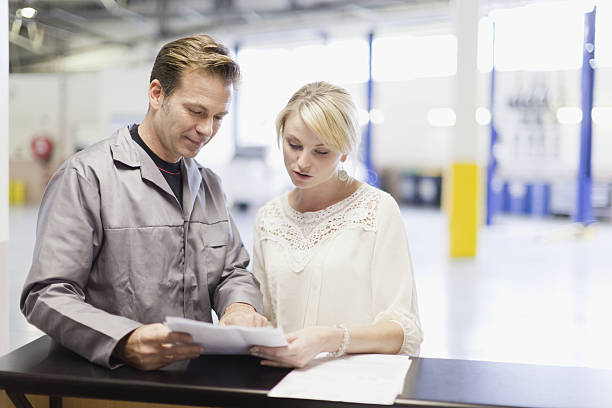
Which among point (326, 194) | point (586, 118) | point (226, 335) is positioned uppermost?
point (586, 118)

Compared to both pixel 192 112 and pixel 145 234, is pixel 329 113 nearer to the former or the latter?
pixel 192 112

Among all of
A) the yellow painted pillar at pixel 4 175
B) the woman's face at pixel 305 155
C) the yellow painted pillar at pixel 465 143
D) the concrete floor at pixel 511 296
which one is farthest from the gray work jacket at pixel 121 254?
the yellow painted pillar at pixel 465 143

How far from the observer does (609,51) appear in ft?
33.7

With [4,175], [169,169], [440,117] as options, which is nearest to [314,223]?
[169,169]

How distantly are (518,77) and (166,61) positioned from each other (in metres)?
12.2

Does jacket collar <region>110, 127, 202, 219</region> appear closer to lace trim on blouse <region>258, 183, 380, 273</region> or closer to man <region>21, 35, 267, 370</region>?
man <region>21, 35, 267, 370</region>

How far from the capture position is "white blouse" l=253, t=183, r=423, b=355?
175 cm

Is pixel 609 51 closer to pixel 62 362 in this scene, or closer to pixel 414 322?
pixel 414 322

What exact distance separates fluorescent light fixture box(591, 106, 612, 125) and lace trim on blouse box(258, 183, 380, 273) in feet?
39.0

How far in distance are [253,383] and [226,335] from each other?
118mm

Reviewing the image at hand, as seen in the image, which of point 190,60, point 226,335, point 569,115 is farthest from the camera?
point 569,115

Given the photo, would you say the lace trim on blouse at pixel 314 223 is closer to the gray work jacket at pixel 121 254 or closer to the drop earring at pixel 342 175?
the drop earring at pixel 342 175

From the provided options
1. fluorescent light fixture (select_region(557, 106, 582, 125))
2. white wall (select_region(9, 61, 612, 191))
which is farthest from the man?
fluorescent light fixture (select_region(557, 106, 582, 125))

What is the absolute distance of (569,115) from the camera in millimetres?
12648
